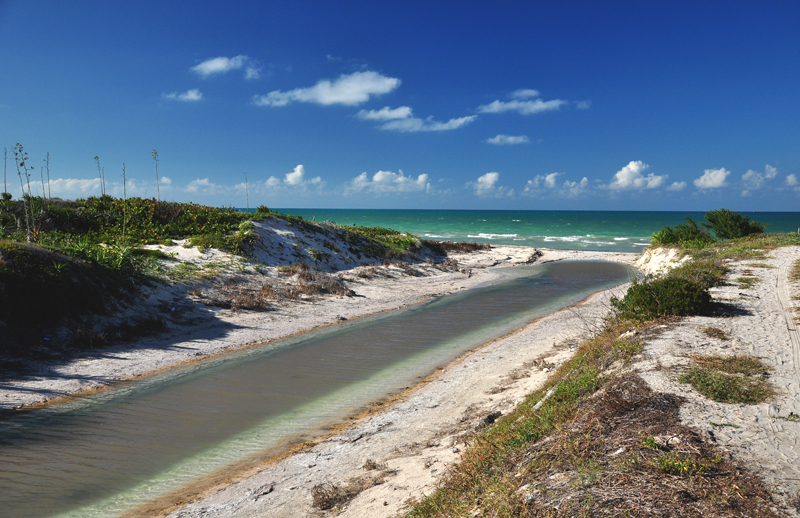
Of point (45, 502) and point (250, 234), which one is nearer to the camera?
point (45, 502)

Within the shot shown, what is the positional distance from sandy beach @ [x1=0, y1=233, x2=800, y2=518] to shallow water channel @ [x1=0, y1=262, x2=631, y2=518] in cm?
65

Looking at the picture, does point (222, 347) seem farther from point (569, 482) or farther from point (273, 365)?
point (569, 482)

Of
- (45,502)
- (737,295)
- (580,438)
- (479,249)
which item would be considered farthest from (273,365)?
(479,249)

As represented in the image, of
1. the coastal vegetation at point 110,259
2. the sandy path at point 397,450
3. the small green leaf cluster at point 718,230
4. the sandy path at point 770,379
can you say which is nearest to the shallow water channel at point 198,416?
the sandy path at point 397,450

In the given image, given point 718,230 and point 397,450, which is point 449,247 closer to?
point 718,230

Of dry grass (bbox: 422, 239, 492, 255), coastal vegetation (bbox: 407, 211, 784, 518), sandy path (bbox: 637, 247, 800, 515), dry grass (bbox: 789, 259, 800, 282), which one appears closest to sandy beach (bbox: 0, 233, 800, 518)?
sandy path (bbox: 637, 247, 800, 515)

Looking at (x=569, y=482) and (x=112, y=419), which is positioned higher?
(x=569, y=482)

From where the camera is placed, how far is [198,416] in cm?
865

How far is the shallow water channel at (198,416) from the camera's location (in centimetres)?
635

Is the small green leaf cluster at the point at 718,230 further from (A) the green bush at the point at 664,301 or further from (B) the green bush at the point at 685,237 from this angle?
(A) the green bush at the point at 664,301

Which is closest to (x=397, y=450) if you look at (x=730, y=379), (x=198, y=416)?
(x=198, y=416)

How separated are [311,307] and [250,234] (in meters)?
9.10

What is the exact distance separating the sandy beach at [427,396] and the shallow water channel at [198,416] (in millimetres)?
649

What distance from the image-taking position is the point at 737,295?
1345 cm
